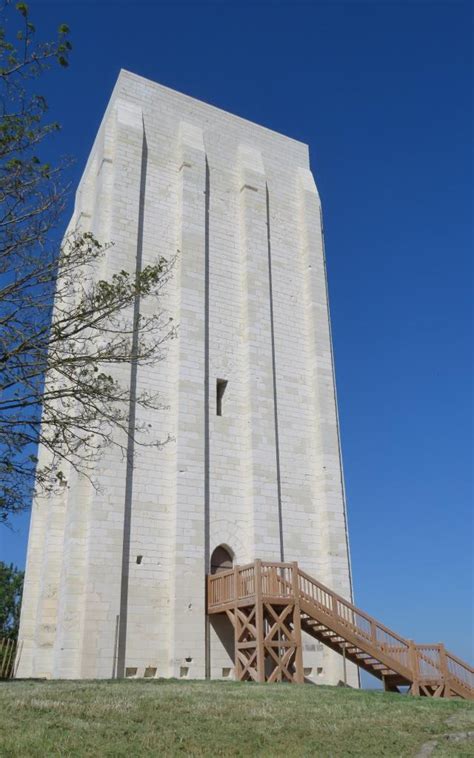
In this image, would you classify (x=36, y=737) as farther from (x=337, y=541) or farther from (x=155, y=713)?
(x=337, y=541)

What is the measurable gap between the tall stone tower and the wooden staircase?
5.27ft

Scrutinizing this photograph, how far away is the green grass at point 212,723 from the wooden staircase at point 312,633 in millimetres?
4346

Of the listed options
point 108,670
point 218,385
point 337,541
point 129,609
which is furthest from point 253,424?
point 108,670

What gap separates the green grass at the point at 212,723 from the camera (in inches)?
307

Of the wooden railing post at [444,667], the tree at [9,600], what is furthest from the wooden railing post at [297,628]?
the tree at [9,600]

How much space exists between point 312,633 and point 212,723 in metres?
8.85

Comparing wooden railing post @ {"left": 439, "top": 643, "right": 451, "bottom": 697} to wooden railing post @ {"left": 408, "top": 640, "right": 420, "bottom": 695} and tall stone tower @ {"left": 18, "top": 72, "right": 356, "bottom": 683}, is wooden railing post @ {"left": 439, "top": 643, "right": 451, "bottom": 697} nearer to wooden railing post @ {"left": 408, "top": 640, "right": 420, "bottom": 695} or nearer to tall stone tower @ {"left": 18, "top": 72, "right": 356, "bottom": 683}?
wooden railing post @ {"left": 408, "top": 640, "right": 420, "bottom": 695}

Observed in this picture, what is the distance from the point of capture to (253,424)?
2125 cm

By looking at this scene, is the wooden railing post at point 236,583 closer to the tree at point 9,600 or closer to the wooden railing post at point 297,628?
the wooden railing post at point 297,628

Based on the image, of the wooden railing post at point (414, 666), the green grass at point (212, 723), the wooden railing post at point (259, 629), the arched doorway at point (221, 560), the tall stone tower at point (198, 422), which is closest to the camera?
the green grass at point (212, 723)

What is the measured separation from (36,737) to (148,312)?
14.9m

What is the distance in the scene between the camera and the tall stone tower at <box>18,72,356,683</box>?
1762 centimetres

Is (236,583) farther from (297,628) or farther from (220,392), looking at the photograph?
(220,392)

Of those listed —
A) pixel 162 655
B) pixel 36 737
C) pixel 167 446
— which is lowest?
pixel 36 737
